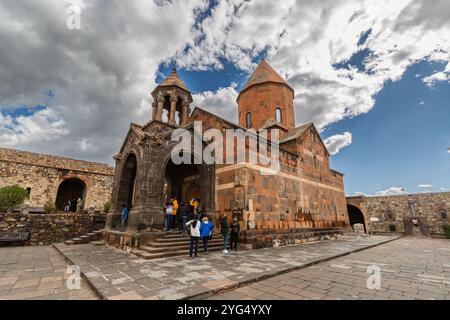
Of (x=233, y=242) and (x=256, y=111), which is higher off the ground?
(x=256, y=111)

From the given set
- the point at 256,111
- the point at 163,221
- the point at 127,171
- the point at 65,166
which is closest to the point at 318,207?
the point at 256,111

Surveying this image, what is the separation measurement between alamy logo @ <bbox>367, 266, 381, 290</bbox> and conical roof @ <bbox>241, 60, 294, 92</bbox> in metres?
15.1

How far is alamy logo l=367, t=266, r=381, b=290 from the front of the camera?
4008 mm

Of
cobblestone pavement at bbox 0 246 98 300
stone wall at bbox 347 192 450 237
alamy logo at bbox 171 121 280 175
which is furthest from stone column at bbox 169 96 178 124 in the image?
stone wall at bbox 347 192 450 237

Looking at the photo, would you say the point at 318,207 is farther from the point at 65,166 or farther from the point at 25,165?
the point at 25,165

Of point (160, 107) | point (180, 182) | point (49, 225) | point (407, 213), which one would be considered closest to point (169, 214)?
point (180, 182)

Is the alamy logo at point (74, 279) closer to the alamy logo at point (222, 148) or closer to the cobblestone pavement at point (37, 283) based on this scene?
the cobblestone pavement at point (37, 283)

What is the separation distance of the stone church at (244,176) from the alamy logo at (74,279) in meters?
2.79

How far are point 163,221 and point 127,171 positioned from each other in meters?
4.68

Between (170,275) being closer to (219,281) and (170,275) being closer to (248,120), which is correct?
(219,281)

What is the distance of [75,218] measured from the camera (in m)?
12.6

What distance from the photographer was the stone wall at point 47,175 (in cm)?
1886

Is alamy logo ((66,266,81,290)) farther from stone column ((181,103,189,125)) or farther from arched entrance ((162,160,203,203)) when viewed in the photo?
stone column ((181,103,189,125))

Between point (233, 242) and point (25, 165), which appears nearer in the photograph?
point (233, 242)
